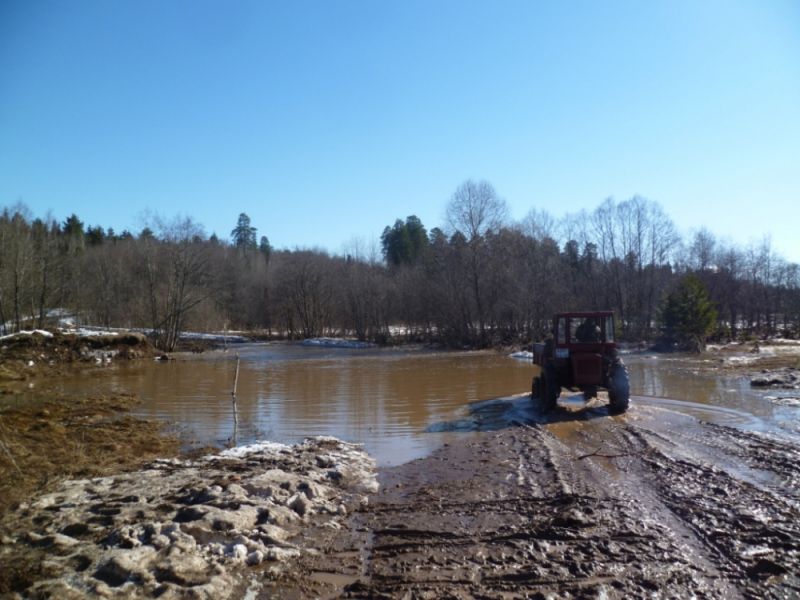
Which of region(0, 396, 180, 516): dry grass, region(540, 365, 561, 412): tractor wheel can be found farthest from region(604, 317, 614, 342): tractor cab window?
region(0, 396, 180, 516): dry grass

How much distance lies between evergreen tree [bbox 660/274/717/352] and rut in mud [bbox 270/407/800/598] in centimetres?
3158

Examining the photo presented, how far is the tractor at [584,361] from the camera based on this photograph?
1325 cm

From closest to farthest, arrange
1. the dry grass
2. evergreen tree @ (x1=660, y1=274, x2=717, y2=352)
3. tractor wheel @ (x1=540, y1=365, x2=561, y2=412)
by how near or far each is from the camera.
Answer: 1. the dry grass
2. tractor wheel @ (x1=540, y1=365, x2=561, y2=412)
3. evergreen tree @ (x1=660, y1=274, x2=717, y2=352)

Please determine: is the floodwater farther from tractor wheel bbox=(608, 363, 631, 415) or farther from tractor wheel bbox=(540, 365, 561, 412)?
tractor wheel bbox=(608, 363, 631, 415)

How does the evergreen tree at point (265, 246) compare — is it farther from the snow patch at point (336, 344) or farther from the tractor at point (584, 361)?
the tractor at point (584, 361)

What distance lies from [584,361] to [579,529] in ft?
25.8

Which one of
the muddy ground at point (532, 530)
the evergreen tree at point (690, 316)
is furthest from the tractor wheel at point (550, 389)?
the evergreen tree at point (690, 316)

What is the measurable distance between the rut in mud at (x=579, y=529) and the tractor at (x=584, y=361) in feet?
11.1

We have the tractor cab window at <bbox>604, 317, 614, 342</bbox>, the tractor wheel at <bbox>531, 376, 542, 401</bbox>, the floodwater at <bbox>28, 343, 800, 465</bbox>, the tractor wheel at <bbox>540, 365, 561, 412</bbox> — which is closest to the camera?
the floodwater at <bbox>28, 343, 800, 465</bbox>

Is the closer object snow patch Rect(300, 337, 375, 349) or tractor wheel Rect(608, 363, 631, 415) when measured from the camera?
tractor wheel Rect(608, 363, 631, 415)

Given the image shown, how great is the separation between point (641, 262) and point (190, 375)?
49105mm

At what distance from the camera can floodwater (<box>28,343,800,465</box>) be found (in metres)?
12.6

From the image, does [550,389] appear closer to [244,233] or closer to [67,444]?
[67,444]

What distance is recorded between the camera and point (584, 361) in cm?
1338
